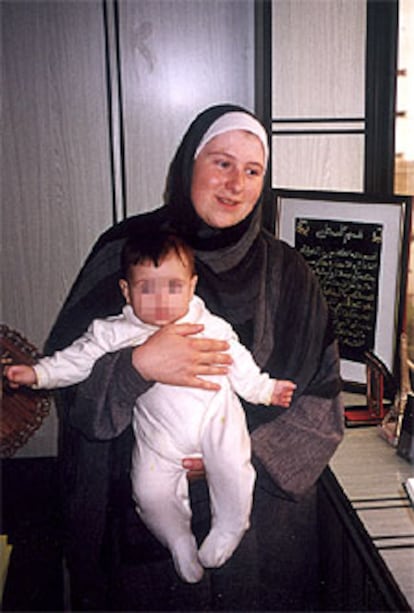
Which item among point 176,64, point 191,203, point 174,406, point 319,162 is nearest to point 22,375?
point 174,406

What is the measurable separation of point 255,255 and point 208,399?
0.19 m

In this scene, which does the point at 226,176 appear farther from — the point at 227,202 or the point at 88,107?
the point at 88,107

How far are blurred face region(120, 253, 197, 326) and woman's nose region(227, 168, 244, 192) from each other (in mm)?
111

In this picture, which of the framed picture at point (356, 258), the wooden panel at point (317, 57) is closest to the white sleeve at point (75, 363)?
the framed picture at point (356, 258)

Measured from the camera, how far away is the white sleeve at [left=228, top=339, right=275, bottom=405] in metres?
→ 0.90

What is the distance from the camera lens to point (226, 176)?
0.91 meters

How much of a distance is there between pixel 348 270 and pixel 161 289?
0.37m

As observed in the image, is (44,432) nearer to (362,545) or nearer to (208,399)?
(208,399)

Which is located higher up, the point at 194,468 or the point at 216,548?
the point at 194,468

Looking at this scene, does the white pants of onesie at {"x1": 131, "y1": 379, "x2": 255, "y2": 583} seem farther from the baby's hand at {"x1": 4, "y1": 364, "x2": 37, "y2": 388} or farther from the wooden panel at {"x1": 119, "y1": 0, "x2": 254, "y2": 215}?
the wooden panel at {"x1": 119, "y1": 0, "x2": 254, "y2": 215}

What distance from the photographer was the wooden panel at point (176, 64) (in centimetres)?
101

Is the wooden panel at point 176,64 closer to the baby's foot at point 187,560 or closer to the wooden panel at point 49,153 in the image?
the wooden panel at point 49,153

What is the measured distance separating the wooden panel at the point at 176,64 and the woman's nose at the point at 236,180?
12 centimetres

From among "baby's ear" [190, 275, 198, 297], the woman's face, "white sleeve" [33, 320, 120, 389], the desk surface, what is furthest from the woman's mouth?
the desk surface
